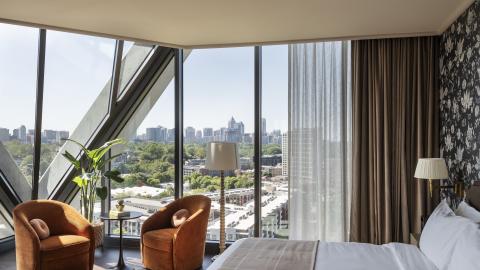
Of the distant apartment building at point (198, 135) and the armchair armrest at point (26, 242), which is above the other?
the distant apartment building at point (198, 135)

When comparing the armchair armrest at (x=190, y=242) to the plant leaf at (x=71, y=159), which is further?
the plant leaf at (x=71, y=159)

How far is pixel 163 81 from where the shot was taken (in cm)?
505

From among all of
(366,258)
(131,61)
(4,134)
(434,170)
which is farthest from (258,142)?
(4,134)

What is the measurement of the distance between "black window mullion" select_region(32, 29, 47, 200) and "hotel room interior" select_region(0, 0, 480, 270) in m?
0.01

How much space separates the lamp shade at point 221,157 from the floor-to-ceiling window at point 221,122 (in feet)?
2.41

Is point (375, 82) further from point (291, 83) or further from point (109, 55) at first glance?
point (109, 55)

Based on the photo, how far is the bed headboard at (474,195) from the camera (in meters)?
2.78

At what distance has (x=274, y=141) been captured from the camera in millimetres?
4738

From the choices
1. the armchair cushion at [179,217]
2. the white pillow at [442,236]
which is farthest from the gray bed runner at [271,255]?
the armchair cushion at [179,217]

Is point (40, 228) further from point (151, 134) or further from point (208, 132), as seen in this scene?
point (208, 132)

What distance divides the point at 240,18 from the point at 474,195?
2467 millimetres

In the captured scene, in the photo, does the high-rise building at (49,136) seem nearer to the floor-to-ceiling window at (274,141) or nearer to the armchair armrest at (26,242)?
the armchair armrest at (26,242)

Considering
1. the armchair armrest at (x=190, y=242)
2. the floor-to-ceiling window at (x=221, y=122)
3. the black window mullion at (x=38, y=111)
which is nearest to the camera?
the armchair armrest at (x=190, y=242)

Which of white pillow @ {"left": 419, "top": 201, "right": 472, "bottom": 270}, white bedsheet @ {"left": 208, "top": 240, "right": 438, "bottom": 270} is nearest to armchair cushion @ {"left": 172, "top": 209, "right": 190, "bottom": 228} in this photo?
white bedsheet @ {"left": 208, "top": 240, "right": 438, "bottom": 270}
